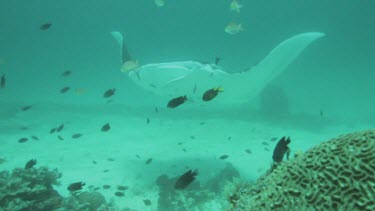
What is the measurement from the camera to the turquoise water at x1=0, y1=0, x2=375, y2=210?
15281 mm

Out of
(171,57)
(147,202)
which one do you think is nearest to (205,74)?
(147,202)

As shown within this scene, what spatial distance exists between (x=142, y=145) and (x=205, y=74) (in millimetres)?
4905

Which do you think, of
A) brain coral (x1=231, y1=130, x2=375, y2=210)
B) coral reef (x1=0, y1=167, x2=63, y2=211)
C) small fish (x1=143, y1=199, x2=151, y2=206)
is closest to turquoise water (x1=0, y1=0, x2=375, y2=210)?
small fish (x1=143, y1=199, x2=151, y2=206)

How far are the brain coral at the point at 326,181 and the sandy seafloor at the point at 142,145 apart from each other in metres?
4.99

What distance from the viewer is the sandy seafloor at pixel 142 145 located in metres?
8.47

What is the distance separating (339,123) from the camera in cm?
1967

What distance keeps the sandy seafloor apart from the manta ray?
2.42 metres

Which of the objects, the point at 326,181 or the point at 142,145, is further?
the point at 142,145

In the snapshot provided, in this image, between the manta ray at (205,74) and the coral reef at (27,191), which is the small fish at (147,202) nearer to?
the coral reef at (27,191)

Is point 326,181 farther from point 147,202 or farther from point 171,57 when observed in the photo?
point 171,57

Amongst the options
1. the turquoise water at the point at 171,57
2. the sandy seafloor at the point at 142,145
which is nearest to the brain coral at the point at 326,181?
the sandy seafloor at the point at 142,145

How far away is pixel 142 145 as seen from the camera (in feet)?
38.8

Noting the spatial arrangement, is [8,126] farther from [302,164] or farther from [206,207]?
[302,164]

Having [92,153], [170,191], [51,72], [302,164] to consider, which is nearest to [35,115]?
[92,153]
